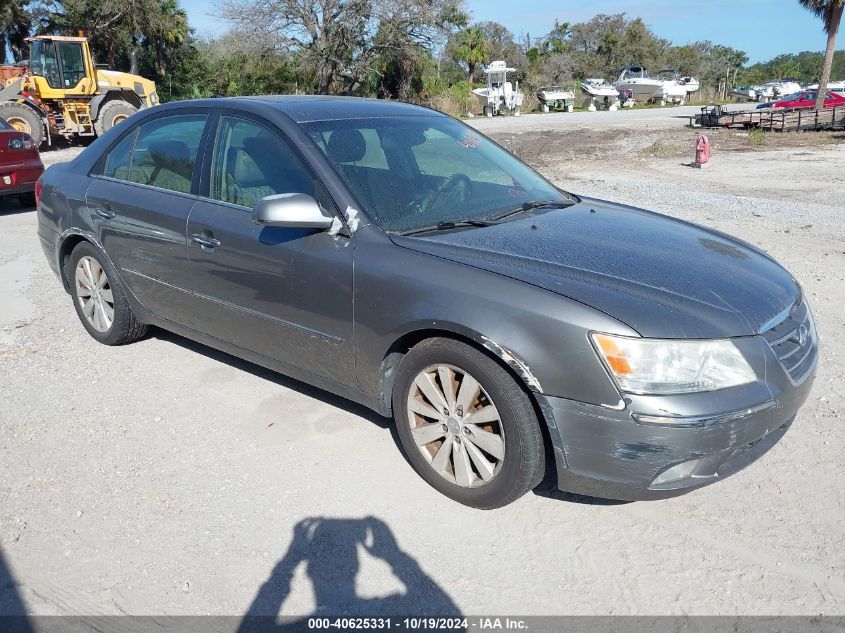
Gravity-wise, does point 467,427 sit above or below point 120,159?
below

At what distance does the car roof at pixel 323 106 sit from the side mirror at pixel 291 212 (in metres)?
0.65

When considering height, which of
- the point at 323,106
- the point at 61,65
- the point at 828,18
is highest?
the point at 828,18

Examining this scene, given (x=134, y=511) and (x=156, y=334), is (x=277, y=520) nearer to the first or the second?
(x=134, y=511)

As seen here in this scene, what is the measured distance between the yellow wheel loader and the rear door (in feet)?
54.1

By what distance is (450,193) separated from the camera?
A: 12.3 feet

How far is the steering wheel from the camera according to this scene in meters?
3.61

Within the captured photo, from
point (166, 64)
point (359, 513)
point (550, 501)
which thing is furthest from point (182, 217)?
point (166, 64)

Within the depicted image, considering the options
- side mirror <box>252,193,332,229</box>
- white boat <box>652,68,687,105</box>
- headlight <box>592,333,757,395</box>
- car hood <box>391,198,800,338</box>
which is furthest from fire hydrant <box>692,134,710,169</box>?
white boat <box>652,68,687,105</box>

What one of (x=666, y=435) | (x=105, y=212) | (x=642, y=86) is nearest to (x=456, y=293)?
(x=666, y=435)

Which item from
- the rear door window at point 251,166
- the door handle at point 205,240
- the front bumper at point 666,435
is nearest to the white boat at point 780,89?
the rear door window at point 251,166

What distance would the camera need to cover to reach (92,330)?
513 cm

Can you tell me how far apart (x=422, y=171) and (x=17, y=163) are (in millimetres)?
8344

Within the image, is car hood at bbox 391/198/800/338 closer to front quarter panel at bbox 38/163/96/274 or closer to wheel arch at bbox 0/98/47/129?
front quarter panel at bbox 38/163/96/274

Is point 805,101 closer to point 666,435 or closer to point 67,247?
point 67,247
